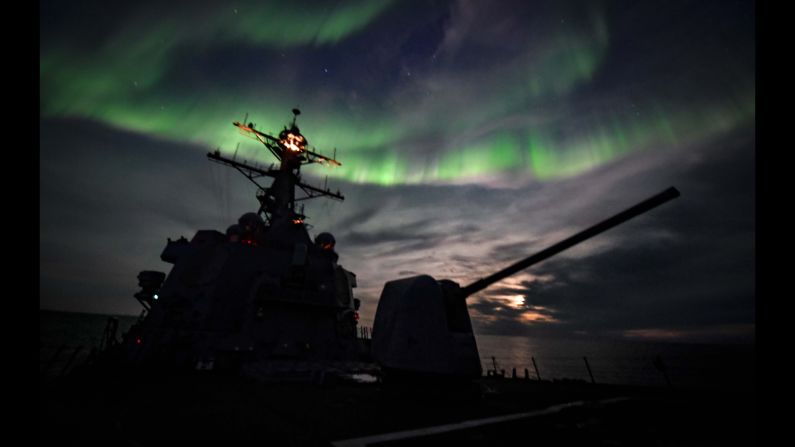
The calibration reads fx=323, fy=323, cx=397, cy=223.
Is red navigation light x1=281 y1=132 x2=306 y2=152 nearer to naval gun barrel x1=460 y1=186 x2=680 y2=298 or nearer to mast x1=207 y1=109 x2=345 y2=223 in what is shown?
mast x1=207 y1=109 x2=345 y2=223

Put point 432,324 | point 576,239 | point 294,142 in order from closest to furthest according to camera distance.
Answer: point 576,239 → point 432,324 → point 294,142

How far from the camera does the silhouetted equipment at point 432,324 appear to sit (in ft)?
25.4

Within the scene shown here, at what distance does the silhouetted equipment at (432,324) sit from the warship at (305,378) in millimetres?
29

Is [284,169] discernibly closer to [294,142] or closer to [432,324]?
[294,142]

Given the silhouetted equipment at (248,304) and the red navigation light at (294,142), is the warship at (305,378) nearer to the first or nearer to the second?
the silhouetted equipment at (248,304)

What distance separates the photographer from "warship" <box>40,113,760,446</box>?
586cm

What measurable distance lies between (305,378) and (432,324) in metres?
5.67

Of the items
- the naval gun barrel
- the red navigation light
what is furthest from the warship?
the red navigation light

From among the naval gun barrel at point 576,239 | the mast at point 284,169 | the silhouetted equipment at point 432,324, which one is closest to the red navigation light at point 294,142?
the mast at point 284,169

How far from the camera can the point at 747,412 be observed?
7.26 m

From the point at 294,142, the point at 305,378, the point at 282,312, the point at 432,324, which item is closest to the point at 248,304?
the point at 282,312

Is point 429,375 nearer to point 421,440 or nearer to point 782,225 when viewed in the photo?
point 421,440

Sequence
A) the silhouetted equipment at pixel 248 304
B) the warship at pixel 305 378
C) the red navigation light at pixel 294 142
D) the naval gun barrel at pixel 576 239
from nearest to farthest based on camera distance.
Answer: the warship at pixel 305 378, the naval gun barrel at pixel 576 239, the silhouetted equipment at pixel 248 304, the red navigation light at pixel 294 142

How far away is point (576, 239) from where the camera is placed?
23.9ft
